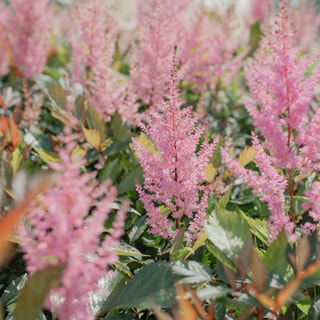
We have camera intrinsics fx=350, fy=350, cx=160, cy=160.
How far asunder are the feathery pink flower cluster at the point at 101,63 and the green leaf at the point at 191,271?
1.08m

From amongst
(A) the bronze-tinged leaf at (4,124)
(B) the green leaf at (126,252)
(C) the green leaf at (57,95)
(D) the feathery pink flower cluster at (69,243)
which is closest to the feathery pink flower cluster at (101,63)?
(C) the green leaf at (57,95)

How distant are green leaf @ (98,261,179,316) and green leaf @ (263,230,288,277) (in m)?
0.23

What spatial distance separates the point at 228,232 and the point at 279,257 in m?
0.14

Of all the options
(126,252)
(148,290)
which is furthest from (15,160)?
(148,290)

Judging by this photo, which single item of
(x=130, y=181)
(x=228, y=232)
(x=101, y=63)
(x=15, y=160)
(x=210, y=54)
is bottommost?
(x=15, y=160)

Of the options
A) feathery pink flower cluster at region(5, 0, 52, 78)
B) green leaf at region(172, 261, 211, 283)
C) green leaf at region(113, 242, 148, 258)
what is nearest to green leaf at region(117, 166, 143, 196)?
green leaf at region(113, 242, 148, 258)

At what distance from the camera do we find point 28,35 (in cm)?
256

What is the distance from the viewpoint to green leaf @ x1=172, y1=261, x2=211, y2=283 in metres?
A: 0.83

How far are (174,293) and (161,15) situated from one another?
147cm

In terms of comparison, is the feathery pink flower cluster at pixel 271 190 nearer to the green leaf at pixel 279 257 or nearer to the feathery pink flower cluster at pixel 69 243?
the green leaf at pixel 279 257

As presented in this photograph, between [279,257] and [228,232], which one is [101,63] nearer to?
[228,232]

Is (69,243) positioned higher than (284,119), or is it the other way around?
(284,119)

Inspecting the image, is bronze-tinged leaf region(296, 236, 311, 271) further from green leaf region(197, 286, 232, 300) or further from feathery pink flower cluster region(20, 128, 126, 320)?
feathery pink flower cluster region(20, 128, 126, 320)

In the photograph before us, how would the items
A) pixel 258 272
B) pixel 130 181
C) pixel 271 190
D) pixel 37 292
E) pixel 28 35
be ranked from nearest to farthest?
Result: pixel 37 292
pixel 258 272
pixel 271 190
pixel 130 181
pixel 28 35
